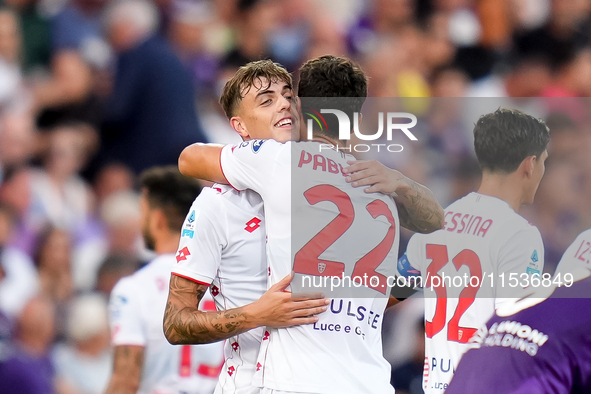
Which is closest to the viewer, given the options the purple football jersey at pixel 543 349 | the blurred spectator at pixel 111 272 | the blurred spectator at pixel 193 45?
the purple football jersey at pixel 543 349

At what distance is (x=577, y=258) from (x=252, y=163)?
139 cm

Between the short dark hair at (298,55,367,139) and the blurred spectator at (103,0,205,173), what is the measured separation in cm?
394

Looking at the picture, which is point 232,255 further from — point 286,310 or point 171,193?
point 171,193

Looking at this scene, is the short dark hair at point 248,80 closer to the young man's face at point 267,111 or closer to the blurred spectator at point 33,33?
the young man's face at point 267,111

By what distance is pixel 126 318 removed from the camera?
443 cm

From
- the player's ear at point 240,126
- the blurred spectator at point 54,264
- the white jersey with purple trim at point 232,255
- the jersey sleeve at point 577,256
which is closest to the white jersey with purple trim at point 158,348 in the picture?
the white jersey with purple trim at point 232,255

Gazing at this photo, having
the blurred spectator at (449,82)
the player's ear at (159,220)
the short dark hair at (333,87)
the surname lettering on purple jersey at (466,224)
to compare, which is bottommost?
the surname lettering on purple jersey at (466,224)

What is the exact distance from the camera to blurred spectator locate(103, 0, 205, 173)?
7.39m

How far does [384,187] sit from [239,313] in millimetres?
827

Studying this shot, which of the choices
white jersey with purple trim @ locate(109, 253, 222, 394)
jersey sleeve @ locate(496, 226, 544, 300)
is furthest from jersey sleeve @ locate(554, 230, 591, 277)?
white jersey with purple trim @ locate(109, 253, 222, 394)

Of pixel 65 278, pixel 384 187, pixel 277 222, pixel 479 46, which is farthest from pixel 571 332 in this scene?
pixel 479 46

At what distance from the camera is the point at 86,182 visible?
7.88 m

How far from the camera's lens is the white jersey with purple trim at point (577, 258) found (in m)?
2.90

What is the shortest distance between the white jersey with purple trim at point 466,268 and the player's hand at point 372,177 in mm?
620
